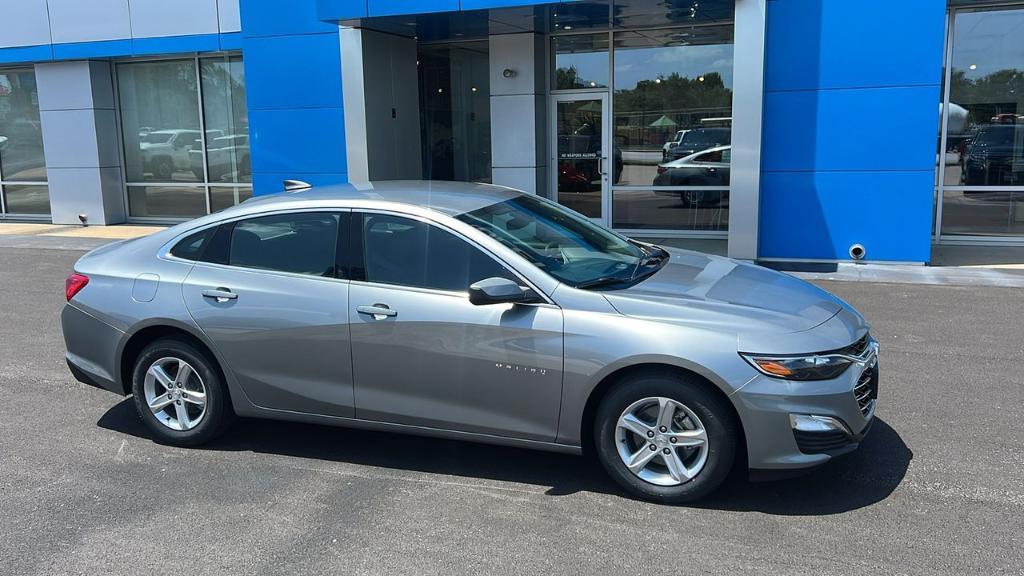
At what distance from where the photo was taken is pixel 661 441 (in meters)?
4.34

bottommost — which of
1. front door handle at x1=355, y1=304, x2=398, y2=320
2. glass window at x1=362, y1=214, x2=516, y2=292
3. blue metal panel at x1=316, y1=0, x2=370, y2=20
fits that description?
front door handle at x1=355, y1=304, x2=398, y2=320

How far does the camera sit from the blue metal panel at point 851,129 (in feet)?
35.3

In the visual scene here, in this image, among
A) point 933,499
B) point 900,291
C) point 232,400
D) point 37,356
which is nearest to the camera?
point 933,499

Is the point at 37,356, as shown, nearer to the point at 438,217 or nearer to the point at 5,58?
the point at 438,217

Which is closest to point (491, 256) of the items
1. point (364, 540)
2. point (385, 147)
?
point (364, 540)

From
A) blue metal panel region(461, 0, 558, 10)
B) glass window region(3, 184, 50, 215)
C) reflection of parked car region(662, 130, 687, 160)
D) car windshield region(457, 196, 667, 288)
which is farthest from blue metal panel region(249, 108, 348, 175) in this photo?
car windshield region(457, 196, 667, 288)

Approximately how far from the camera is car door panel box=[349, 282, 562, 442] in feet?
14.7

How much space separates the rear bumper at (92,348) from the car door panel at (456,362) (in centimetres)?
167

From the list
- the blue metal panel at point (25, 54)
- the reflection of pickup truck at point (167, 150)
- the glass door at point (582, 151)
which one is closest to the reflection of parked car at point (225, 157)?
the reflection of pickup truck at point (167, 150)

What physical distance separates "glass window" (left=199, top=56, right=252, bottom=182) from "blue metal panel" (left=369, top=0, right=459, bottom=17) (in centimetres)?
513

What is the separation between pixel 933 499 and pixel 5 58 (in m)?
17.9

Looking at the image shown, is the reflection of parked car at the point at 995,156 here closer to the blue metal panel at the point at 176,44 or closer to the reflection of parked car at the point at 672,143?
the reflection of parked car at the point at 672,143

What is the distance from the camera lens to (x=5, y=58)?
54.9ft

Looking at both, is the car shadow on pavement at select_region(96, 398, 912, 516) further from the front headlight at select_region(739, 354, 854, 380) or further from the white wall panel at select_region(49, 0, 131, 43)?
the white wall panel at select_region(49, 0, 131, 43)
